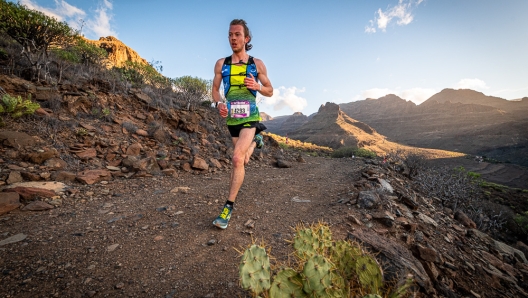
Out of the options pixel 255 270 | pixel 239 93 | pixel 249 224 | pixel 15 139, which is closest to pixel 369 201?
pixel 249 224

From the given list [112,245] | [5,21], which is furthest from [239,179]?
[5,21]

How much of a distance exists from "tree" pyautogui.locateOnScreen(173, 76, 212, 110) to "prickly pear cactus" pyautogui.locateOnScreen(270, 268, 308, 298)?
1213cm

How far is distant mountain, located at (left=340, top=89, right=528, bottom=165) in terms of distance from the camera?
47.7 meters

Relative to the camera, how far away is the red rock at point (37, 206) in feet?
9.51

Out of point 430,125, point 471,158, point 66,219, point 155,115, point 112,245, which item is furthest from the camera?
point 430,125

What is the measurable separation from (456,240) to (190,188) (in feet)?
16.3

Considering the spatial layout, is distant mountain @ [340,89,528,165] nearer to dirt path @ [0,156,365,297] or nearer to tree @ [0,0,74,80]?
dirt path @ [0,156,365,297]

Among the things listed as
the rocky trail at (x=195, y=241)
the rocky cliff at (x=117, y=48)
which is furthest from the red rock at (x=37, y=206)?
the rocky cliff at (x=117, y=48)

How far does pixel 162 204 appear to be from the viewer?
3.47 metres

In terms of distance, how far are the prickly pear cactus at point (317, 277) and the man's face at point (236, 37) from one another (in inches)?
107

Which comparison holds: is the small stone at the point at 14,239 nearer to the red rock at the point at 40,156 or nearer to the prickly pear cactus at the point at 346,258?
the red rock at the point at 40,156

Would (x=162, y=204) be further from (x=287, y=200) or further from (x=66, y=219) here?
(x=287, y=200)

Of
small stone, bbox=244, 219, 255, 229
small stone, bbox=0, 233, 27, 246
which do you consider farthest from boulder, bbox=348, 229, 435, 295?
small stone, bbox=0, 233, 27, 246

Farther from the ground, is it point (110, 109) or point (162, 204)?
point (110, 109)
